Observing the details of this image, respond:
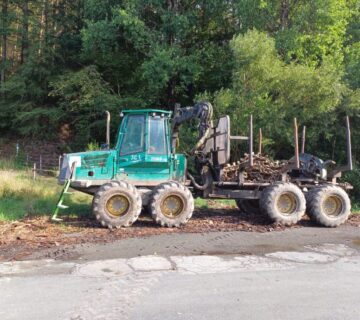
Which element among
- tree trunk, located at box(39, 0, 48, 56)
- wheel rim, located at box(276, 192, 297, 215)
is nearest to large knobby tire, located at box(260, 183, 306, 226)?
wheel rim, located at box(276, 192, 297, 215)

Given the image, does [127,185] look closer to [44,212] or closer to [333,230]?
[44,212]

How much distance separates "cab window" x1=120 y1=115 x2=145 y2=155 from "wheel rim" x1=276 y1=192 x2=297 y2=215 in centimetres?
360

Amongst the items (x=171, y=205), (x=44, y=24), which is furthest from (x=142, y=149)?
(x=44, y=24)

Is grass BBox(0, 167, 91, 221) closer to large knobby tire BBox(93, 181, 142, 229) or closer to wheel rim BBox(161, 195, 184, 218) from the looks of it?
large knobby tire BBox(93, 181, 142, 229)

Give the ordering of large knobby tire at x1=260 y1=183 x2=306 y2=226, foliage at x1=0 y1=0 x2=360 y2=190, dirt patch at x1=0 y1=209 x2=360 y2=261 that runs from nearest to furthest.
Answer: dirt patch at x1=0 y1=209 x2=360 y2=261 → large knobby tire at x1=260 y1=183 x2=306 y2=226 → foliage at x1=0 y1=0 x2=360 y2=190

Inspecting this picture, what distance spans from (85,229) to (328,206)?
603cm

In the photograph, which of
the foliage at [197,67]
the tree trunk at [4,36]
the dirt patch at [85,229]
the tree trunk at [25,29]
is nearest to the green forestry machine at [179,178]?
the dirt patch at [85,229]

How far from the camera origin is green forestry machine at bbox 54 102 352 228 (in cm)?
1098

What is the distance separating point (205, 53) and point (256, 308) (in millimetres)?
19844

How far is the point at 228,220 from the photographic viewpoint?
40.0 feet

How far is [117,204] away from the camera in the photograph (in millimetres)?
10836

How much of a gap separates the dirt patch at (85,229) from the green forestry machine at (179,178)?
1.10ft

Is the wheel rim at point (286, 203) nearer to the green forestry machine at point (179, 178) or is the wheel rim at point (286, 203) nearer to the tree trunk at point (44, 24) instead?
the green forestry machine at point (179, 178)

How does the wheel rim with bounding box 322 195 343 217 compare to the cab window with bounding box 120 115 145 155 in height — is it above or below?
below
